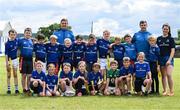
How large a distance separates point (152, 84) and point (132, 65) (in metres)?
0.81

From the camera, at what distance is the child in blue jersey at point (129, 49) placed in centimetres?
1433

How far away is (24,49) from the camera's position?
560 inches

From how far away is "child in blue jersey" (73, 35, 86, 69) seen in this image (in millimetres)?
14484

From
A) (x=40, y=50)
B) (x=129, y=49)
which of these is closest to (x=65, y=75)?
(x=40, y=50)

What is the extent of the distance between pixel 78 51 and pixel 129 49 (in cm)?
155

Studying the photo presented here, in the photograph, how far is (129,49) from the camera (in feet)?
47.1

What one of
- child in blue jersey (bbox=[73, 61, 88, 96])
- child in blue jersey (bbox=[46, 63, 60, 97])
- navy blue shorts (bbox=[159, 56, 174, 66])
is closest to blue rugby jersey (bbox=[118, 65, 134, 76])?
navy blue shorts (bbox=[159, 56, 174, 66])

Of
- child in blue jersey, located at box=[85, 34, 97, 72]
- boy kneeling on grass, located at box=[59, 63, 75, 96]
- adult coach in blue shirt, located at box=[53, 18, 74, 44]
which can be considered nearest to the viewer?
boy kneeling on grass, located at box=[59, 63, 75, 96]

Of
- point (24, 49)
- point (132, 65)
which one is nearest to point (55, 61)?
point (24, 49)

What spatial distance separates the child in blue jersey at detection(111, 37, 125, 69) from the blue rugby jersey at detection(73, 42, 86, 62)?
Result: 0.94 meters

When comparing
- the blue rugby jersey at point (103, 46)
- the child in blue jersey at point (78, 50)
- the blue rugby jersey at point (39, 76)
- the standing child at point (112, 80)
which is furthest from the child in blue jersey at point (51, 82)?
the blue rugby jersey at point (103, 46)

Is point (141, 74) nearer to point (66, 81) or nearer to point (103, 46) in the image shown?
point (103, 46)

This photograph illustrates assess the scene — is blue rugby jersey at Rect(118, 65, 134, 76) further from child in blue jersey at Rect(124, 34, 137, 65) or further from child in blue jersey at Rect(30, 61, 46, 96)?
child in blue jersey at Rect(30, 61, 46, 96)

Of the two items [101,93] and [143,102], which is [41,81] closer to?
[101,93]
